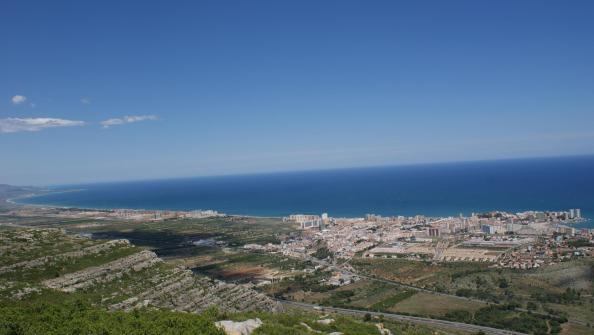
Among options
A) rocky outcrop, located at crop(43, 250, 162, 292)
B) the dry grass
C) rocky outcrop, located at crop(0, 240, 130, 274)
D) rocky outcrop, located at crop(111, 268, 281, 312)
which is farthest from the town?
rocky outcrop, located at crop(0, 240, 130, 274)

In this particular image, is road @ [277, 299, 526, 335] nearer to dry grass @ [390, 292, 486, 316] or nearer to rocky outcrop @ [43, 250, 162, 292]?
dry grass @ [390, 292, 486, 316]

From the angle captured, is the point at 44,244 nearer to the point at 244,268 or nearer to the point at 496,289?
the point at 244,268

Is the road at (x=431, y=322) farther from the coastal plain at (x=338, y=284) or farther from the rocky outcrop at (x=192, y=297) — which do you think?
the rocky outcrop at (x=192, y=297)

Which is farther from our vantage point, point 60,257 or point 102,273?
point 60,257

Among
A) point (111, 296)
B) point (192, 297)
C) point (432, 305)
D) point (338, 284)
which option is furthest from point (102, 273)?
point (338, 284)

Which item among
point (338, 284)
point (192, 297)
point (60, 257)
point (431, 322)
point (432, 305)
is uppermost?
point (60, 257)

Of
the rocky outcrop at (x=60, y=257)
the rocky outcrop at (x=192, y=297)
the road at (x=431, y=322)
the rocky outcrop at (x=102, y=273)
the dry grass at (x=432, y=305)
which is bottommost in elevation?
the dry grass at (x=432, y=305)

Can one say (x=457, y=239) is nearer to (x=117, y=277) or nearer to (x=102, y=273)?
(x=117, y=277)

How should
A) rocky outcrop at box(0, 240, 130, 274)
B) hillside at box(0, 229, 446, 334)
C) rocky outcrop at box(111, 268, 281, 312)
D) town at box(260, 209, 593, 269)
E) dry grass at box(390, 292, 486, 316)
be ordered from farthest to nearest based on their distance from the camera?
town at box(260, 209, 593, 269) → dry grass at box(390, 292, 486, 316) → rocky outcrop at box(0, 240, 130, 274) → rocky outcrop at box(111, 268, 281, 312) → hillside at box(0, 229, 446, 334)

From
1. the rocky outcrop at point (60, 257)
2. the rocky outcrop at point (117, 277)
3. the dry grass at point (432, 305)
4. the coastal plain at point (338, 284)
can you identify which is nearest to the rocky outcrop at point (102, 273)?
the rocky outcrop at point (117, 277)

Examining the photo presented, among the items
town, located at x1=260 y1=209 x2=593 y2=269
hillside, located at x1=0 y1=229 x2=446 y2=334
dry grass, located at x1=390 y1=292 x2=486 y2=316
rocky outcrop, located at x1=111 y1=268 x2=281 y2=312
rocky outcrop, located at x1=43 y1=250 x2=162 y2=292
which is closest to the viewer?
hillside, located at x1=0 y1=229 x2=446 y2=334

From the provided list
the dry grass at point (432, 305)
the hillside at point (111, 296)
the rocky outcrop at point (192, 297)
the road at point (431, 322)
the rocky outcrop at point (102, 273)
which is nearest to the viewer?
the hillside at point (111, 296)
